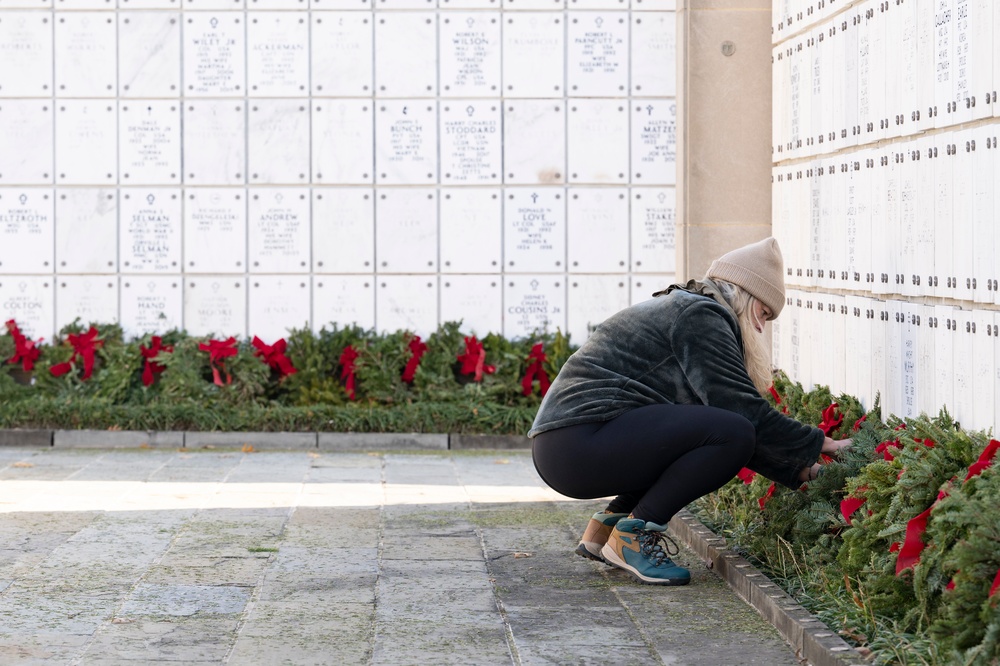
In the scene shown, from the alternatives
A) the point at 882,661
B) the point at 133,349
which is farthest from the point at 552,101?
the point at 882,661

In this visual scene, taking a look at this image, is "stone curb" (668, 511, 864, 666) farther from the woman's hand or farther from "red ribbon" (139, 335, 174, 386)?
"red ribbon" (139, 335, 174, 386)

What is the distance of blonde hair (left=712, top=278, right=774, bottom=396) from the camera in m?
4.80

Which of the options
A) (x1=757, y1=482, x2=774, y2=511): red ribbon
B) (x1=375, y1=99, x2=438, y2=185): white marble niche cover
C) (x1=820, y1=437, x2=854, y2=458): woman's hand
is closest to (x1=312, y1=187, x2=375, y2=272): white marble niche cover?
(x1=375, y1=99, x2=438, y2=185): white marble niche cover

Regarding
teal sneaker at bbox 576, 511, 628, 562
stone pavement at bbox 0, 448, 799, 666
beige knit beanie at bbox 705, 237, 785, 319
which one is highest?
beige knit beanie at bbox 705, 237, 785, 319

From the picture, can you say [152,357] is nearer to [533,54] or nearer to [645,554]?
[533,54]

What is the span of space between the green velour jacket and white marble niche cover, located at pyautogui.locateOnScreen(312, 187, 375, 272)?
3948 mm

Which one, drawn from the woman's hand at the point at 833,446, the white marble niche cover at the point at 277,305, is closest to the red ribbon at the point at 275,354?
the white marble niche cover at the point at 277,305

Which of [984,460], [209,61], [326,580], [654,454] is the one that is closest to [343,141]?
[209,61]

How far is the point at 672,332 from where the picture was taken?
471 cm

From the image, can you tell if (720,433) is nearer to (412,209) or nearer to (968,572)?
(968,572)

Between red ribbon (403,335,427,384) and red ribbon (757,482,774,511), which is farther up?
red ribbon (403,335,427,384)

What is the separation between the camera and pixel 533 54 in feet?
28.6

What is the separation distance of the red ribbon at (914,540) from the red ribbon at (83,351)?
238 inches

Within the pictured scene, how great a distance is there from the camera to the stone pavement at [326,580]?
393 cm
